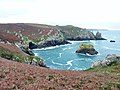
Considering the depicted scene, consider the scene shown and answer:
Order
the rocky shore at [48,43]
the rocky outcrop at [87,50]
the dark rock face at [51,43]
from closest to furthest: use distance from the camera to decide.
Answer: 1. the rocky outcrop at [87,50]
2. the rocky shore at [48,43]
3. the dark rock face at [51,43]

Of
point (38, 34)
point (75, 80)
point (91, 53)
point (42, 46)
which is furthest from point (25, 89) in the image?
point (38, 34)

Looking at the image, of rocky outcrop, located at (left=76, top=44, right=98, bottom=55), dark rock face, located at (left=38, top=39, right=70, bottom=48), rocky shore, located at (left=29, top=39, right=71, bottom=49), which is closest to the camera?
rocky outcrop, located at (left=76, top=44, right=98, bottom=55)

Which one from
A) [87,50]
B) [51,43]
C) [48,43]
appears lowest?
A: [51,43]

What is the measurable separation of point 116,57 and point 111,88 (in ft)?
77.6

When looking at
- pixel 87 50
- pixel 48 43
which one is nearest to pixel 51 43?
pixel 48 43

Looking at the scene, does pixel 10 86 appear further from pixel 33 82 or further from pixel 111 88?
pixel 111 88

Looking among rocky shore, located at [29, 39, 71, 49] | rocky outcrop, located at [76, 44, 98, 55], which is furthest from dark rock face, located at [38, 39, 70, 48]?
rocky outcrop, located at [76, 44, 98, 55]

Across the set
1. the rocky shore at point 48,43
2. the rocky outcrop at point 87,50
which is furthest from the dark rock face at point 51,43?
the rocky outcrop at point 87,50

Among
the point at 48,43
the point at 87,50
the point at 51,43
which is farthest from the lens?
the point at 51,43

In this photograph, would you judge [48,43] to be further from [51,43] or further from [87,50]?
[87,50]

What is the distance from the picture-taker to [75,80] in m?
18.9

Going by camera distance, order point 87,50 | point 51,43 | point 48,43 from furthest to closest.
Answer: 1. point 51,43
2. point 48,43
3. point 87,50

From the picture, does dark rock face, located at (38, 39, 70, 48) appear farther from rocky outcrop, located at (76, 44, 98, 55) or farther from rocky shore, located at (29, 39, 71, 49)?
rocky outcrop, located at (76, 44, 98, 55)

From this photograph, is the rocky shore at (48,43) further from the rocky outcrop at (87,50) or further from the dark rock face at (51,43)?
the rocky outcrop at (87,50)
